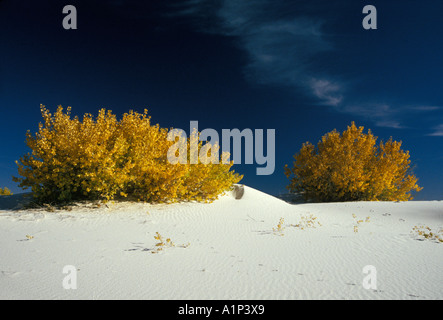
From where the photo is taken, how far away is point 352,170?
15523 millimetres

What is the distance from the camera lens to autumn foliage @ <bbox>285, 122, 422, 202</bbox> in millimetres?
15781

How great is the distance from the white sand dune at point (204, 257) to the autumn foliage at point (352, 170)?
321 inches

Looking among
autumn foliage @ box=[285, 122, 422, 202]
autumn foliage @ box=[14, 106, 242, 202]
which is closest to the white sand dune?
autumn foliage @ box=[14, 106, 242, 202]

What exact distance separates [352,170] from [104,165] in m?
13.7

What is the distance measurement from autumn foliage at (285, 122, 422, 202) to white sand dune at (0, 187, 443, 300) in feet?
26.8

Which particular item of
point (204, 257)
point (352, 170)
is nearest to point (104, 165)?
point (204, 257)

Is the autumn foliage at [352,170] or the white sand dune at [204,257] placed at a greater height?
the autumn foliage at [352,170]

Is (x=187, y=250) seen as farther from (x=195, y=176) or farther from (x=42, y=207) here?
(x=42, y=207)

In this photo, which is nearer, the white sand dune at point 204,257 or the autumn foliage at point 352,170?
the white sand dune at point 204,257

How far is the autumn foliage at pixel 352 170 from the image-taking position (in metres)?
15.8

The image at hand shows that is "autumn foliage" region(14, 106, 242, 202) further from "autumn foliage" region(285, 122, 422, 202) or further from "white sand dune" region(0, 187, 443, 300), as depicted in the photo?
"autumn foliage" region(285, 122, 422, 202)

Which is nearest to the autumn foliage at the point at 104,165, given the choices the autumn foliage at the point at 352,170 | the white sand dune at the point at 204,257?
the white sand dune at the point at 204,257

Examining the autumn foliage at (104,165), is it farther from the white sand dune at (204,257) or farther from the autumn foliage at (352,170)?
the autumn foliage at (352,170)
